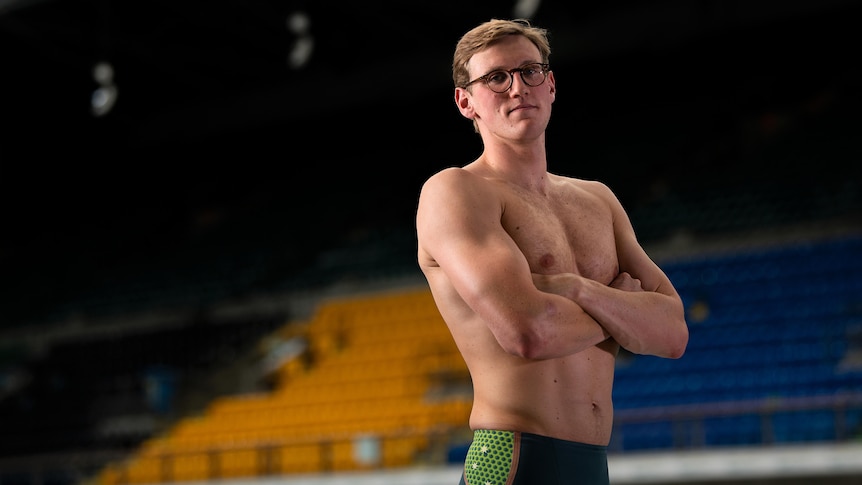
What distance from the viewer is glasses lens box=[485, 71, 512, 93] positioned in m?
2.45

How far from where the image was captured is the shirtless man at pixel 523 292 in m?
2.30

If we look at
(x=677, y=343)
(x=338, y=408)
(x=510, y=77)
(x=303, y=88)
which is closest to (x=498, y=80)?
(x=510, y=77)

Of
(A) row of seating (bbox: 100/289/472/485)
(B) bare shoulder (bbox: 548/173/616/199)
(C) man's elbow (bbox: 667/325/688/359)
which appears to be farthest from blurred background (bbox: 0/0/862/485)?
(C) man's elbow (bbox: 667/325/688/359)

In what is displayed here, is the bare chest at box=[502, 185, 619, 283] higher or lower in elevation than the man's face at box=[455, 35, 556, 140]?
lower

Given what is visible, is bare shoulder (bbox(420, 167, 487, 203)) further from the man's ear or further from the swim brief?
the swim brief

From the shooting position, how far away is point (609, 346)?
2.51 metres

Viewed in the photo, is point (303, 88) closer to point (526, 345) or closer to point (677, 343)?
point (677, 343)

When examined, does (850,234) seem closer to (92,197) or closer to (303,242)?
(303,242)

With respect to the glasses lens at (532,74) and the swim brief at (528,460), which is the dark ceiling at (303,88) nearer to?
the glasses lens at (532,74)

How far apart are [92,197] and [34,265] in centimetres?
188

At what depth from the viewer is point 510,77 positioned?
8.04 ft

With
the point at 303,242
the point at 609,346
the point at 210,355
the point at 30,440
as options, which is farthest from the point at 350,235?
the point at 609,346

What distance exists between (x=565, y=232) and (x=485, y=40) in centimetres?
43

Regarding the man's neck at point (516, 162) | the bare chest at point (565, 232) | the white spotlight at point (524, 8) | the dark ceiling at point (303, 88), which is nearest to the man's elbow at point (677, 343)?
the bare chest at point (565, 232)
